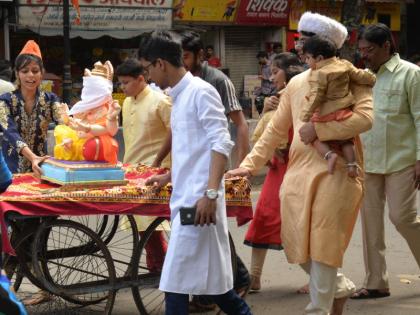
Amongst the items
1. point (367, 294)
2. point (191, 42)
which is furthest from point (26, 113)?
point (367, 294)

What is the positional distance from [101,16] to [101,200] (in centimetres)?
1512

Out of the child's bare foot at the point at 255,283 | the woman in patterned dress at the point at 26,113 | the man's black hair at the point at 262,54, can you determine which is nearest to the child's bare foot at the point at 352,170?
the child's bare foot at the point at 255,283

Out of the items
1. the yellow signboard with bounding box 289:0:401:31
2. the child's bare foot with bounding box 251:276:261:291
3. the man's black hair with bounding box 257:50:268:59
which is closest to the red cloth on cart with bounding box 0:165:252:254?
the child's bare foot with bounding box 251:276:261:291

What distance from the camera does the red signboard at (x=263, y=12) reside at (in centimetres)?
2300

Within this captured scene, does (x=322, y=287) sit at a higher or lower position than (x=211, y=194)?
lower

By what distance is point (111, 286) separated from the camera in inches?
218

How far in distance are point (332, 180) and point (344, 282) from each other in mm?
662

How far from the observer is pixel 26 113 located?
6027mm

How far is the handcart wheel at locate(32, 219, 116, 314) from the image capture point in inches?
212

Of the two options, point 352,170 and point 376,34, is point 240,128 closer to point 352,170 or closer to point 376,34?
point 376,34

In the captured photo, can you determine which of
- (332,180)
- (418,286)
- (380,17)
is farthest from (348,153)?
(380,17)

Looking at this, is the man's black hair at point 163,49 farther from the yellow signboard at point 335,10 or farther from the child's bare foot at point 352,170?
the yellow signboard at point 335,10

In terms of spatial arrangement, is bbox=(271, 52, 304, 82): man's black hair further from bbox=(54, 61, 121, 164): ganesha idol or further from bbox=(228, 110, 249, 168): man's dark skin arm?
bbox=(54, 61, 121, 164): ganesha idol

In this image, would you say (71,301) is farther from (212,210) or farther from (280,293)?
(212,210)
